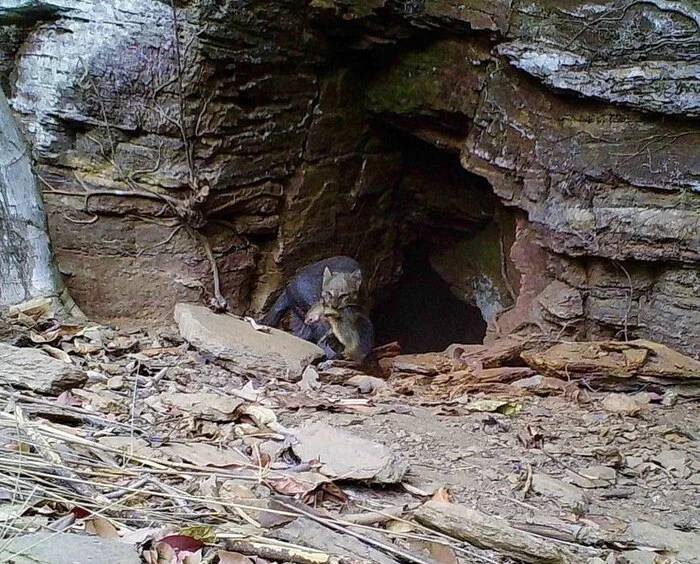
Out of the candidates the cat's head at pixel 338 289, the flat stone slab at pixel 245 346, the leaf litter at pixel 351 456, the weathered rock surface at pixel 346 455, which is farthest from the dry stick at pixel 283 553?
the cat's head at pixel 338 289

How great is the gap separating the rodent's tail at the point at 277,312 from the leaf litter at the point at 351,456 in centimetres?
132

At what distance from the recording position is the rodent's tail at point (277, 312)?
581 centimetres

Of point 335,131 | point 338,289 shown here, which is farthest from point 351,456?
point 335,131

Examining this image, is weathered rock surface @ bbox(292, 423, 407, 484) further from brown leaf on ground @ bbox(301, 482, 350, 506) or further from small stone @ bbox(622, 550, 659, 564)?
small stone @ bbox(622, 550, 659, 564)

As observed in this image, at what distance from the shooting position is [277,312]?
5.85 meters

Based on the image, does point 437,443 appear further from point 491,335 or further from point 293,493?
point 491,335

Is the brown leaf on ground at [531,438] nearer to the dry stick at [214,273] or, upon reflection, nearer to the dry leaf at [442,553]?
the dry leaf at [442,553]

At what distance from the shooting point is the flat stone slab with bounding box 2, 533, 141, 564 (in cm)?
163

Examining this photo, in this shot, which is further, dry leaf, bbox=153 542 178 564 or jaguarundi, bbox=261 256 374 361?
jaguarundi, bbox=261 256 374 361

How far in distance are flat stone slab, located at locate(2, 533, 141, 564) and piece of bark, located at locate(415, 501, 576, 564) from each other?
0.88 m

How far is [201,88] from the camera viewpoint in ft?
17.0

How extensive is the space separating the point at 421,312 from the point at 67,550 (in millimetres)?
6292

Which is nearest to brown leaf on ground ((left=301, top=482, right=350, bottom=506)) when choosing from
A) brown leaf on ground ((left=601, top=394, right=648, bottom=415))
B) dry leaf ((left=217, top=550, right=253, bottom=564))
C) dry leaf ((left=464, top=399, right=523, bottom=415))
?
dry leaf ((left=217, top=550, right=253, bottom=564))

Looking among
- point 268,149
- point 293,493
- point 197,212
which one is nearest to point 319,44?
point 268,149
